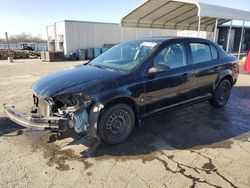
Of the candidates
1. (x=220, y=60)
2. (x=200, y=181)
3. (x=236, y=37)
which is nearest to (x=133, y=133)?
(x=200, y=181)

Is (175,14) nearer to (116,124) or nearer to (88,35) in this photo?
(88,35)

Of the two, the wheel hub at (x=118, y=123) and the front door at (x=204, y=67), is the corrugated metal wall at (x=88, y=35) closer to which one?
the front door at (x=204, y=67)

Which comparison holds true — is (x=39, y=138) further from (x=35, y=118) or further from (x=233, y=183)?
(x=233, y=183)

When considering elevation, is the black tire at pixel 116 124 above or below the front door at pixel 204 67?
below

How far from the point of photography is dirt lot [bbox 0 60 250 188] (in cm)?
290

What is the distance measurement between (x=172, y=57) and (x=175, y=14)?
11.8 meters

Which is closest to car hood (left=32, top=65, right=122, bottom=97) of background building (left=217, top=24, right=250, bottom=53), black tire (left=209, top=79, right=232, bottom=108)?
black tire (left=209, top=79, right=232, bottom=108)

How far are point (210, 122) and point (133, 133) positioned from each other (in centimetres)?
177

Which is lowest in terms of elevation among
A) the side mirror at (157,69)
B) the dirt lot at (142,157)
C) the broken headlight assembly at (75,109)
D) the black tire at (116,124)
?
the dirt lot at (142,157)

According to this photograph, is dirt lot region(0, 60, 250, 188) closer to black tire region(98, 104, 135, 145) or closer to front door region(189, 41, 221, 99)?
black tire region(98, 104, 135, 145)

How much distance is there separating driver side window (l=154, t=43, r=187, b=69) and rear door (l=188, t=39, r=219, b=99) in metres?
0.23

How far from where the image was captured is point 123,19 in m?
14.9

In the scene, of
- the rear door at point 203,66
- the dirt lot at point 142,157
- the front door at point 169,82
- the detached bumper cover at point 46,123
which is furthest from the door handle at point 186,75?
the detached bumper cover at point 46,123

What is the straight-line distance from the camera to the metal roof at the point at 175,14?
1114cm
